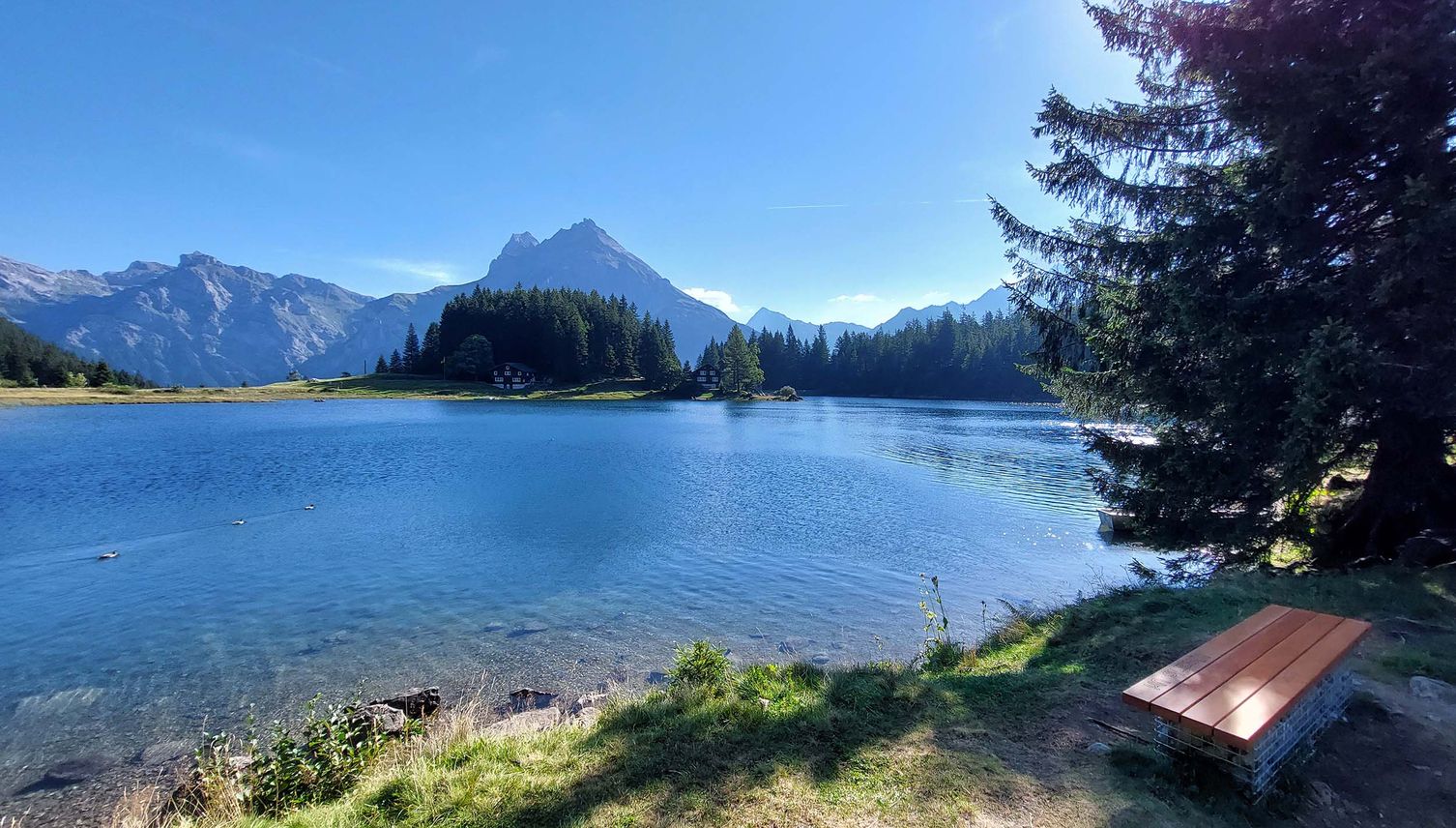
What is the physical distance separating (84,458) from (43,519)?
18.3 metres

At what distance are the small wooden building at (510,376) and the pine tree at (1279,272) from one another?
120159 millimetres

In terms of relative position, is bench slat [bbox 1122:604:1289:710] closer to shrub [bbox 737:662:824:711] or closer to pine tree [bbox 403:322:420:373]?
shrub [bbox 737:662:824:711]

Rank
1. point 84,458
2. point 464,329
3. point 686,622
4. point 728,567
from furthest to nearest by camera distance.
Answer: point 464,329
point 84,458
point 728,567
point 686,622

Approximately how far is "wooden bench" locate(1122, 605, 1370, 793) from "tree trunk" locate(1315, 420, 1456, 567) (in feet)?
17.3

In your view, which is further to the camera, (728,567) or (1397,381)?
(728,567)

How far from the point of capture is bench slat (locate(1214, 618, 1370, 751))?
406 cm

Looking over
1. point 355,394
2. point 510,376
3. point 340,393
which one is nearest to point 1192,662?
point 510,376

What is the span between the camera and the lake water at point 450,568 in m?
10.6

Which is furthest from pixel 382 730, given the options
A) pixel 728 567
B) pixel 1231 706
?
pixel 728 567

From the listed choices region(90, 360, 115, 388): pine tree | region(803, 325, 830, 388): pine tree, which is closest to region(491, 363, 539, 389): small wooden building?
region(90, 360, 115, 388): pine tree

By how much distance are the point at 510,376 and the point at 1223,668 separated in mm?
126176

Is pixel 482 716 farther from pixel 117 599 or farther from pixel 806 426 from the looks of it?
pixel 806 426

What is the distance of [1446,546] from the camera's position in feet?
29.1

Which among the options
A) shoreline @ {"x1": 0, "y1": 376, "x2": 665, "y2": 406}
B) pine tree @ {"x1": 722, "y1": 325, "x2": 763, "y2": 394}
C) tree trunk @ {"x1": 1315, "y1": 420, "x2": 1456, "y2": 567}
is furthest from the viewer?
pine tree @ {"x1": 722, "y1": 325, "x2": 763, "y2": 394}
